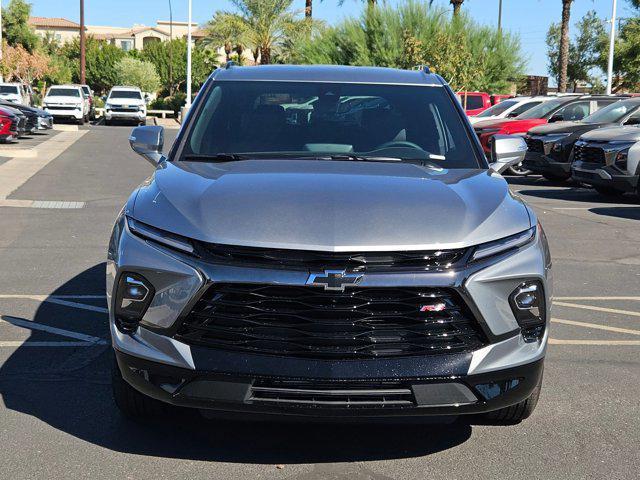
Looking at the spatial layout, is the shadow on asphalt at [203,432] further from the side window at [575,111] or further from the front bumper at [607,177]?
the side window at [575,111]

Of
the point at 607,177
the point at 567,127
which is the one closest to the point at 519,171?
the point at 567,127

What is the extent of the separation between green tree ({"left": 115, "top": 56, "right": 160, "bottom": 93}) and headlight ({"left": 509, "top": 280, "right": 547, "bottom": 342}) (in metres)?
84.0

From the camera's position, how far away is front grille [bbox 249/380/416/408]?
12.2 feet

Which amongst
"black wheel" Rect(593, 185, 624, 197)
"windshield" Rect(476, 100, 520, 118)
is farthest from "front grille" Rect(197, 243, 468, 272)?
"windshield" Rect(476, 100, 520, 118)

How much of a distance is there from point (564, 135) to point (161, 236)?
50.8 feet

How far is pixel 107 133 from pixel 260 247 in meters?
34.1

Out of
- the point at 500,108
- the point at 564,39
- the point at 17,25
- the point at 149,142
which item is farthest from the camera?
the point at 17,25

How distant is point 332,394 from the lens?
3719 millimetres

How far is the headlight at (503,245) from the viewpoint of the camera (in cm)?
386

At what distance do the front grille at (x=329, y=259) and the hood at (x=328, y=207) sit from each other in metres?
0.03

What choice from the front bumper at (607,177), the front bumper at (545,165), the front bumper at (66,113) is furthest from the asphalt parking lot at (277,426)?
the front bumper at (66,113)

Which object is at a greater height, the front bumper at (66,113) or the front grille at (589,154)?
the front grille at (589,154)

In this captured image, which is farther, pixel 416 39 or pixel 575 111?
pixel 416 39

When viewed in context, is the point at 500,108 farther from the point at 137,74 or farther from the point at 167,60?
the point at 167,60
